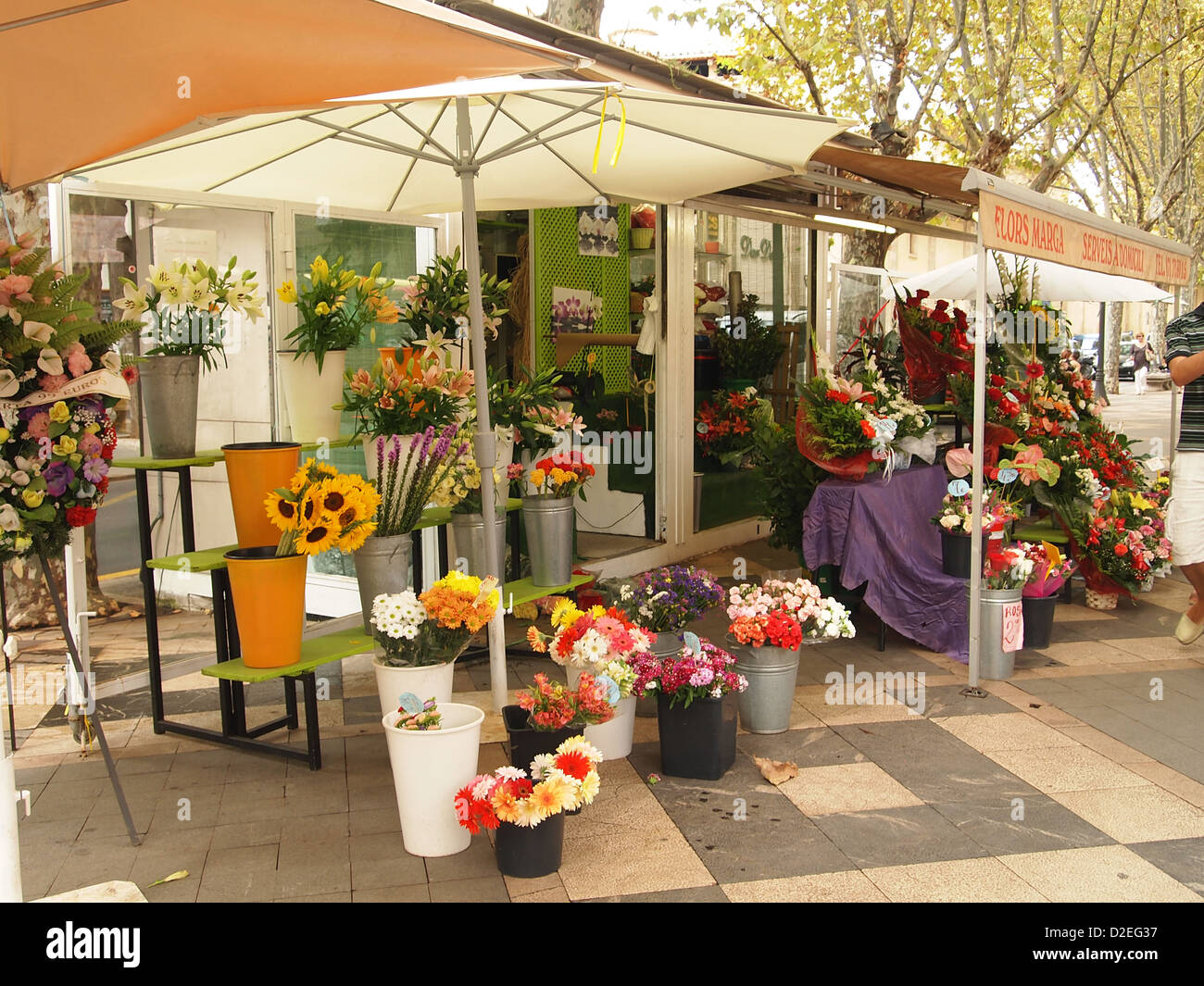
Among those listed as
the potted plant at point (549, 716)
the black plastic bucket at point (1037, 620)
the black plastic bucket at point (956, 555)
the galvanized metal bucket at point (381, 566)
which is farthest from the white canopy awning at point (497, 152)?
the black plastic bucket at point (1037, 620)

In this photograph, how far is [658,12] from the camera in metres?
11.8

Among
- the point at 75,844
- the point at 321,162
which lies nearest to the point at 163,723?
the point at 75,844

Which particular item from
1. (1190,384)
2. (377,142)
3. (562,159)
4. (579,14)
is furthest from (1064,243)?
(579,14)

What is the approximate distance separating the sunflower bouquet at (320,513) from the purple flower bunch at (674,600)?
134 cm

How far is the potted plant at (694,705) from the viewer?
4254 millimetres

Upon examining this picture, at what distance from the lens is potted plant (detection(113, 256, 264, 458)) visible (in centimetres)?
454

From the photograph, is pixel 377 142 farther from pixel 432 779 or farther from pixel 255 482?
pixel 432 779

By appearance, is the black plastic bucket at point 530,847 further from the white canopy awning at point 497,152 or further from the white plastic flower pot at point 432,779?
the white canopy awning at point 497,152

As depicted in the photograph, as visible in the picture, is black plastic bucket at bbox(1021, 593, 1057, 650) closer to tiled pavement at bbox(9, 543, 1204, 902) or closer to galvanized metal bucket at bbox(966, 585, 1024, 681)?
galvanized metal bucket at bbox(966, 585, 1024, 681)

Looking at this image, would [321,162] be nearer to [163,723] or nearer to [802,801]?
[163,723]

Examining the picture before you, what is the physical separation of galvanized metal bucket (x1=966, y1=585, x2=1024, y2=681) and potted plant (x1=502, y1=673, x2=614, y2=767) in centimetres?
260

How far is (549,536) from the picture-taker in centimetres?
550

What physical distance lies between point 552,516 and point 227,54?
310cm
